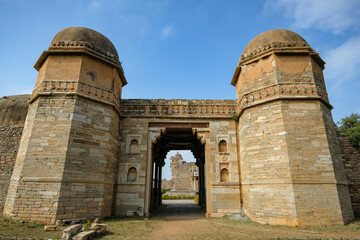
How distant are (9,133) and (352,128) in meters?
23.9

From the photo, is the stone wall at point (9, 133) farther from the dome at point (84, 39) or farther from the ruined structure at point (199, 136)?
the dome at point (84, 39)

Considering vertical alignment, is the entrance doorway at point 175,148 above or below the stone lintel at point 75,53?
below

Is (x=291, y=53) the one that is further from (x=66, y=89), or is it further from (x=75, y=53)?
(x=66, y=89)

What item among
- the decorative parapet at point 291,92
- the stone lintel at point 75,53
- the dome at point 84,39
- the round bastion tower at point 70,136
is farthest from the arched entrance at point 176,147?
the dome at point 84,39

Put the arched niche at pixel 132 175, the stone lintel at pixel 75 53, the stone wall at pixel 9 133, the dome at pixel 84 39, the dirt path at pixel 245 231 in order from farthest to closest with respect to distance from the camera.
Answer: the stone wall at pixel 9 133 → the arched niche at pixel 132 175 → the dome at pixel 84 39 → the stone lintel at pixel 75 53 → the dirt path at pixel 245 231

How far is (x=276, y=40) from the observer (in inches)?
365

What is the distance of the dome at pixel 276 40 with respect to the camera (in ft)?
29.5

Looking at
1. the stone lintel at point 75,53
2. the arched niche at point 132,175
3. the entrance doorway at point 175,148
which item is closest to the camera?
the stone lintel at point 75,53

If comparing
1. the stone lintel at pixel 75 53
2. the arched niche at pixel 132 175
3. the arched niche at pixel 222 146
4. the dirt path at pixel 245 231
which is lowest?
the dirt path at pixel 245 231

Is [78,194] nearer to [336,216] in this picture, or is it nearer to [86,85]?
[86,85]

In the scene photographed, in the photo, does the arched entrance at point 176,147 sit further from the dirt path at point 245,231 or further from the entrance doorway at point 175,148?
the dirt path at point 245,231

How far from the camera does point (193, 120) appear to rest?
421 inches

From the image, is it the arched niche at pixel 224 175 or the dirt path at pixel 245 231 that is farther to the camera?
the arched niche at pixel 224 175

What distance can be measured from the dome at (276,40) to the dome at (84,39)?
663 cm
